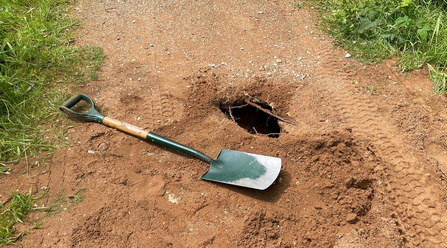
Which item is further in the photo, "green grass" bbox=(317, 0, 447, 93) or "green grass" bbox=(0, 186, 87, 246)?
"green grass" bbox=(317, 0, 447, 93)

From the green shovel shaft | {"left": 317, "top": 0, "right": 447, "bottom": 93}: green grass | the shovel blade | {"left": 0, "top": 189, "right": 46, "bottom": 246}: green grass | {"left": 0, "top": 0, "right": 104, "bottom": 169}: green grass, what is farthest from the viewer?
{"left": 317, "top": 0, "right": 447, "bottom": 93}: green grass

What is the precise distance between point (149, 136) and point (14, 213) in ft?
3.49

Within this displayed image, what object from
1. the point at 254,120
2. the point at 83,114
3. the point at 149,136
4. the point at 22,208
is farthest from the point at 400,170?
the point at 22,208

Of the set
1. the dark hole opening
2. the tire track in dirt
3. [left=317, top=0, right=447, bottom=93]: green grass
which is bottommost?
the dark hole opening

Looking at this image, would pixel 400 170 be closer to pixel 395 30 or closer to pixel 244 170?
pixel 244 170

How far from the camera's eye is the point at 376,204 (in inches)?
91.0

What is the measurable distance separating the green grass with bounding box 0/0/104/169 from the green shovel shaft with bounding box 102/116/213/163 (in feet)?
1.63

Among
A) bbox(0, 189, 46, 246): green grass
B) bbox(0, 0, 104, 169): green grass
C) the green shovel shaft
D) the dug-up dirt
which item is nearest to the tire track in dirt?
the dug-up dirt

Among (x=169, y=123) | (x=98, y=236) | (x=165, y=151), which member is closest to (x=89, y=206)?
(x=98, y=236)

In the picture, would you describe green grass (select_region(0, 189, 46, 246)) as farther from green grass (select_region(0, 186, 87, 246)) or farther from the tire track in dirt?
the tire track in dirt

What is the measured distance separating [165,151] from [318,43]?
2.12 meters

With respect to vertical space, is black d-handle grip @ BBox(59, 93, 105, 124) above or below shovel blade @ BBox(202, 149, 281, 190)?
above

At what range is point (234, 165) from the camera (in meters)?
2.41

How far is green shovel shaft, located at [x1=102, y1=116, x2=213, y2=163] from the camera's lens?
245 centimetres
